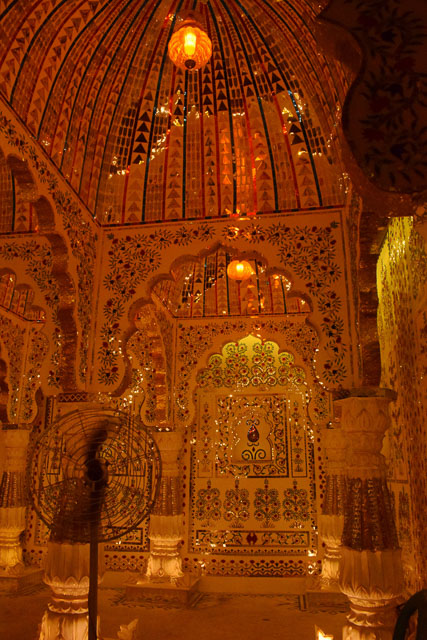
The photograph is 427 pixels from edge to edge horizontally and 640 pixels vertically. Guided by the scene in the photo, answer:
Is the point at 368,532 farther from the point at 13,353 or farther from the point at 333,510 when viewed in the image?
the point at 13,353

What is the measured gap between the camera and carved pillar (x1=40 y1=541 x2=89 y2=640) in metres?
4.00

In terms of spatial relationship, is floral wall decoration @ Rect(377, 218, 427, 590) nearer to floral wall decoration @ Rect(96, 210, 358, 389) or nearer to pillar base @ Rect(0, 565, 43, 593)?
floral wall decoration @ Rect(96, 210, 358, 389)

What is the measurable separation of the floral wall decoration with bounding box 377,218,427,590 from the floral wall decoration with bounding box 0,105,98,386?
2.67 metres

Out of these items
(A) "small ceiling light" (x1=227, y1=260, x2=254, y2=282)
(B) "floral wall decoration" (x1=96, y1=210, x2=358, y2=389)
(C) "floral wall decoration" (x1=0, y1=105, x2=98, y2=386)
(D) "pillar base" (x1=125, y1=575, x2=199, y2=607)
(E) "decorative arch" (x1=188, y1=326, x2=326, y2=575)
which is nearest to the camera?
(C) "floral wall decoration" (x1=0, y1=105, x2=98, y2=386)

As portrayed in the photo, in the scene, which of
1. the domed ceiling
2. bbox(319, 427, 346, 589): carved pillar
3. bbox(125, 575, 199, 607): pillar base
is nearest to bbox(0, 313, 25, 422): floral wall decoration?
bbox(125, 575, 199, 607): pillar base

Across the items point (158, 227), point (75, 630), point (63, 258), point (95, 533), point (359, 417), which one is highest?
point (158, 227)

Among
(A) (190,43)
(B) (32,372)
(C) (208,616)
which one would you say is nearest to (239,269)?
(A) (190,43)

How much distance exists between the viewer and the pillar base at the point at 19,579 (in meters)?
7.34

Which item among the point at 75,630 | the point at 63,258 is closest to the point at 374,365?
the point at 63,258

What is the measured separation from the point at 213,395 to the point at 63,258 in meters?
4.96

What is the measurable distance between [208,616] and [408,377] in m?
3.91

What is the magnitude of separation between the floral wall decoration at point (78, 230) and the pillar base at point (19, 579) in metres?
4.28

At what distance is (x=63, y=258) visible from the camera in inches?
179

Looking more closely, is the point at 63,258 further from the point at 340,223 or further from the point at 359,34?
the point at 359,34
